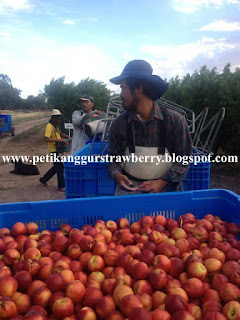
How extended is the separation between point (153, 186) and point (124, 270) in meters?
0.78

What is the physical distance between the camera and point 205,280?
177 cm

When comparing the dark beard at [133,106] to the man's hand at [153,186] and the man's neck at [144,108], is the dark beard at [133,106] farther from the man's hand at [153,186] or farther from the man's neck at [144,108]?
the man's hand at [153,186]

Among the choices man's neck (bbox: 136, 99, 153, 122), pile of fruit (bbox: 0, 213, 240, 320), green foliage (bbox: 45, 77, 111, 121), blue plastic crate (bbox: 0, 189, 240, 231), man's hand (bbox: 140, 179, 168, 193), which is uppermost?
green foliage (bbox: 45, 77, 111, 121)

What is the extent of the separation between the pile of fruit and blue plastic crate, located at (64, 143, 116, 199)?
106 cm

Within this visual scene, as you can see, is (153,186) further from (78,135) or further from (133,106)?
(78,135)

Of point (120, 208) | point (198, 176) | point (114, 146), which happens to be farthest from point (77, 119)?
point (120, 208)

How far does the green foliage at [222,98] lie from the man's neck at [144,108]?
6.02 metres

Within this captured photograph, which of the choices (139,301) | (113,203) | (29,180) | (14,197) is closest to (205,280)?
(139,301)

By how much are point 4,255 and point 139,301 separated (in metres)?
0.99

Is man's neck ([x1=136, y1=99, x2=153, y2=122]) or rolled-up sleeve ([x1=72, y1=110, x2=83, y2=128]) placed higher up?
man's neck ([x1=136, y1=99, x2=153, y2=122])

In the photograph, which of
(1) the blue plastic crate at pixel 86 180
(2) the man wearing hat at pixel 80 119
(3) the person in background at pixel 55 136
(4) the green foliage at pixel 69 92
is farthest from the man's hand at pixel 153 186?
(4) the green foliage at pixel 69 92

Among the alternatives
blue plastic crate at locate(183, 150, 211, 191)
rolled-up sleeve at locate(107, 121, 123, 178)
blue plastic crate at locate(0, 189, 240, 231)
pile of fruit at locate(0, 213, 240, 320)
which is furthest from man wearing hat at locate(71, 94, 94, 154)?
pile of fruit at locate(0, 213, 240, 320)

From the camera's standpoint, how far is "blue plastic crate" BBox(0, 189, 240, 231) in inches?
84.5

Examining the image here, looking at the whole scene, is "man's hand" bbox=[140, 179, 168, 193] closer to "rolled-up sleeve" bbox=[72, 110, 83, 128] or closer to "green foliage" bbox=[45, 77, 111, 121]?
"rolled-up sleeve" bbox=[72, 110, 83, 128]
